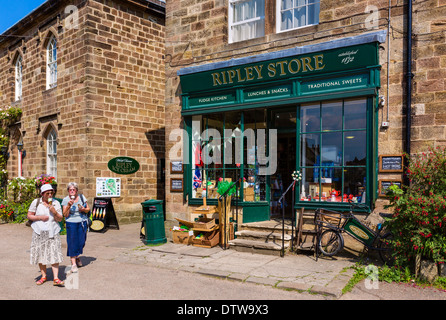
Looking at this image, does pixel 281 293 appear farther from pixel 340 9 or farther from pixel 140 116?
pixel 140 116

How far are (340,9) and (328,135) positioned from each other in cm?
264

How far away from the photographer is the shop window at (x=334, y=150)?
7.71m

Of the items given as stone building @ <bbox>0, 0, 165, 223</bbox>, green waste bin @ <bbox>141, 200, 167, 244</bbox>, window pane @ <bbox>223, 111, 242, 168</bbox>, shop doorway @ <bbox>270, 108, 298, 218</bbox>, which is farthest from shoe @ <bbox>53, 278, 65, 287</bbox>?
stone building @ <bbox>0, 0, 165, 223</bbox>

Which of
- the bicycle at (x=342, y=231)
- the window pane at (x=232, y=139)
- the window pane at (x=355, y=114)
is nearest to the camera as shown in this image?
the bicycle at (x=342, y=231)

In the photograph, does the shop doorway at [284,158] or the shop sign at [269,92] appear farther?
the shop doorway at [284,158]

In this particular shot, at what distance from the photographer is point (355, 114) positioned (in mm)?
7797

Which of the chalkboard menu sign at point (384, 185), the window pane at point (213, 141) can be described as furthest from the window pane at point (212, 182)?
the chalkboard menu sign at point (384, 185)

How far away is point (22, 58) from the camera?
1602cm

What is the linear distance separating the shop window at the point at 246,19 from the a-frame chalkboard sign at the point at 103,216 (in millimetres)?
6189

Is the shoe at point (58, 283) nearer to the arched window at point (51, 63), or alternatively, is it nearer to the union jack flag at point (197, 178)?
the union jack flag at point (197, 178)

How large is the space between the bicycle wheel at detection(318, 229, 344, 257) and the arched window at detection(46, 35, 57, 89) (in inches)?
447

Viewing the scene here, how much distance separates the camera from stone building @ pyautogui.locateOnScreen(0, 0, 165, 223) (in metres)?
12.3

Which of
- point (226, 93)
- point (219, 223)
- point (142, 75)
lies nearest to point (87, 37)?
point (142, 75)

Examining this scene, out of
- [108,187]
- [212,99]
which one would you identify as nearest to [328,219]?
[212,99]
